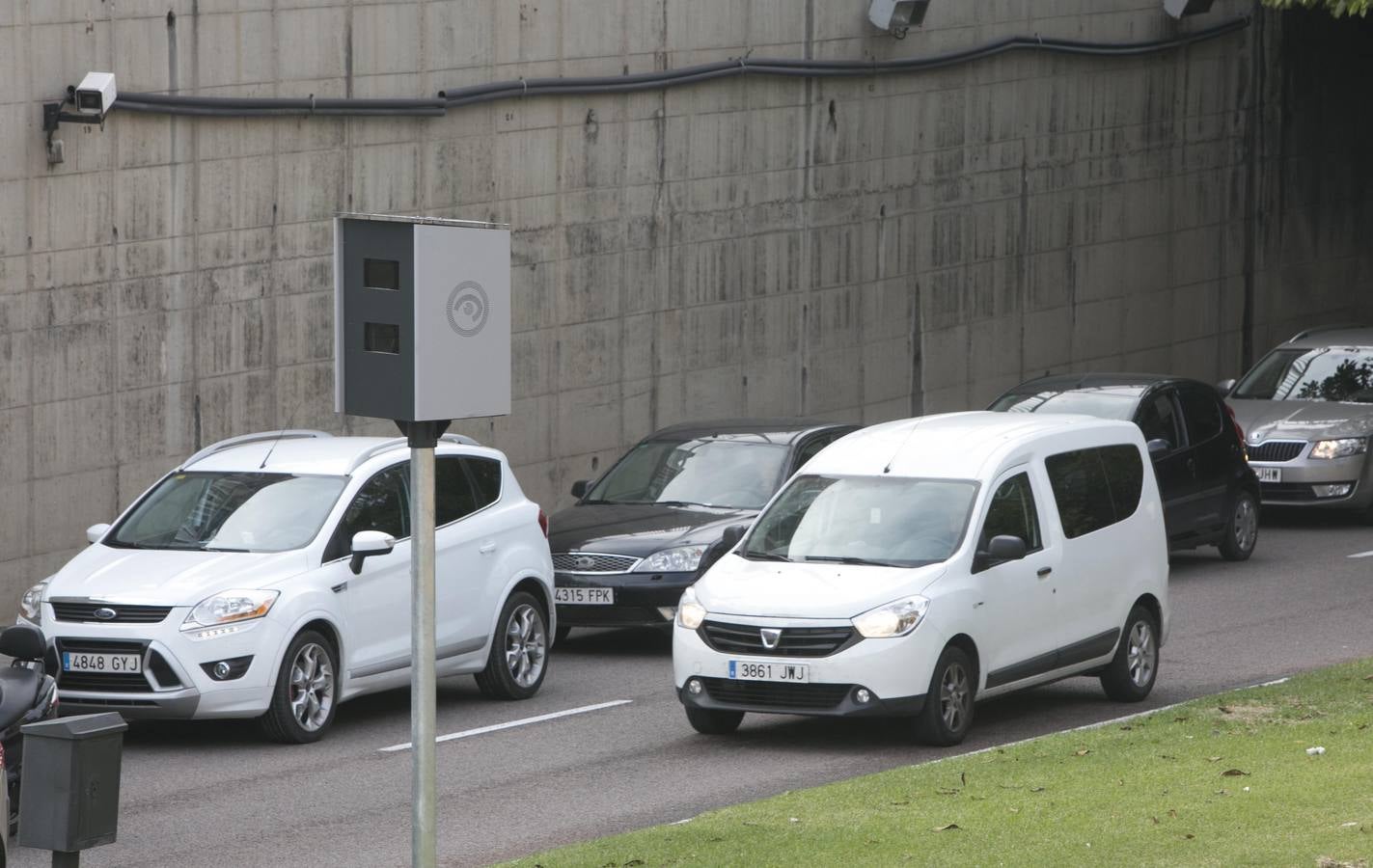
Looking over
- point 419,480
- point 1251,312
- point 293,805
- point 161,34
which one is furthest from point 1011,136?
point 419,480

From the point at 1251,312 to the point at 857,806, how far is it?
2346cm

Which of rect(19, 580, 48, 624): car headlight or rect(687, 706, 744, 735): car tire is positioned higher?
rect(19, 580, 48, 624): car headlight

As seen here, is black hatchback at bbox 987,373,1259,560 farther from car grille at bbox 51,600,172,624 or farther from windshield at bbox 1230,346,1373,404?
car grille at bbox 51,600,172,624

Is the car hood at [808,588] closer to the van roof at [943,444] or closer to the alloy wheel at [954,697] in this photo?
the alloy wheel at [954,697]

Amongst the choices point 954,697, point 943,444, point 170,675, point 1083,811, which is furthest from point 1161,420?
point 1083,811

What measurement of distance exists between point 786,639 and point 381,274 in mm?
5183

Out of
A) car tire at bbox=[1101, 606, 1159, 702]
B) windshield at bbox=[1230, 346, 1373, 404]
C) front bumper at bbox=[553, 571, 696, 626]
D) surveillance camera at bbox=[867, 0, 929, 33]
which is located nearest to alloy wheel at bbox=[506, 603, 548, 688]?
front bumper at bbox=[553, 571, 696, 626]

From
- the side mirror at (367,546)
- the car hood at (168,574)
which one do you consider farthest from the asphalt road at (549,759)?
the side mirror at (367,546)

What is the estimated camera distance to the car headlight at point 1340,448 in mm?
21203

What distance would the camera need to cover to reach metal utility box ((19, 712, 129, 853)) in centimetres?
668

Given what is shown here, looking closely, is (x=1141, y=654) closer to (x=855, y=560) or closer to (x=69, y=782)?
(x=855, y=560)

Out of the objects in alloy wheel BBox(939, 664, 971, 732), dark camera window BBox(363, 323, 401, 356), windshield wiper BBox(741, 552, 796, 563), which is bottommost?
alloy wheel BBox(939, 664, 971, 732)

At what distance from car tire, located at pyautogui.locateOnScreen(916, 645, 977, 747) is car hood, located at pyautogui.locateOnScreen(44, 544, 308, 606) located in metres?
3.67

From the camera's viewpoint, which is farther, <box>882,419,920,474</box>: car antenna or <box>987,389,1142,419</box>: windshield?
<box>987,389,1142,419</box>: windshield
